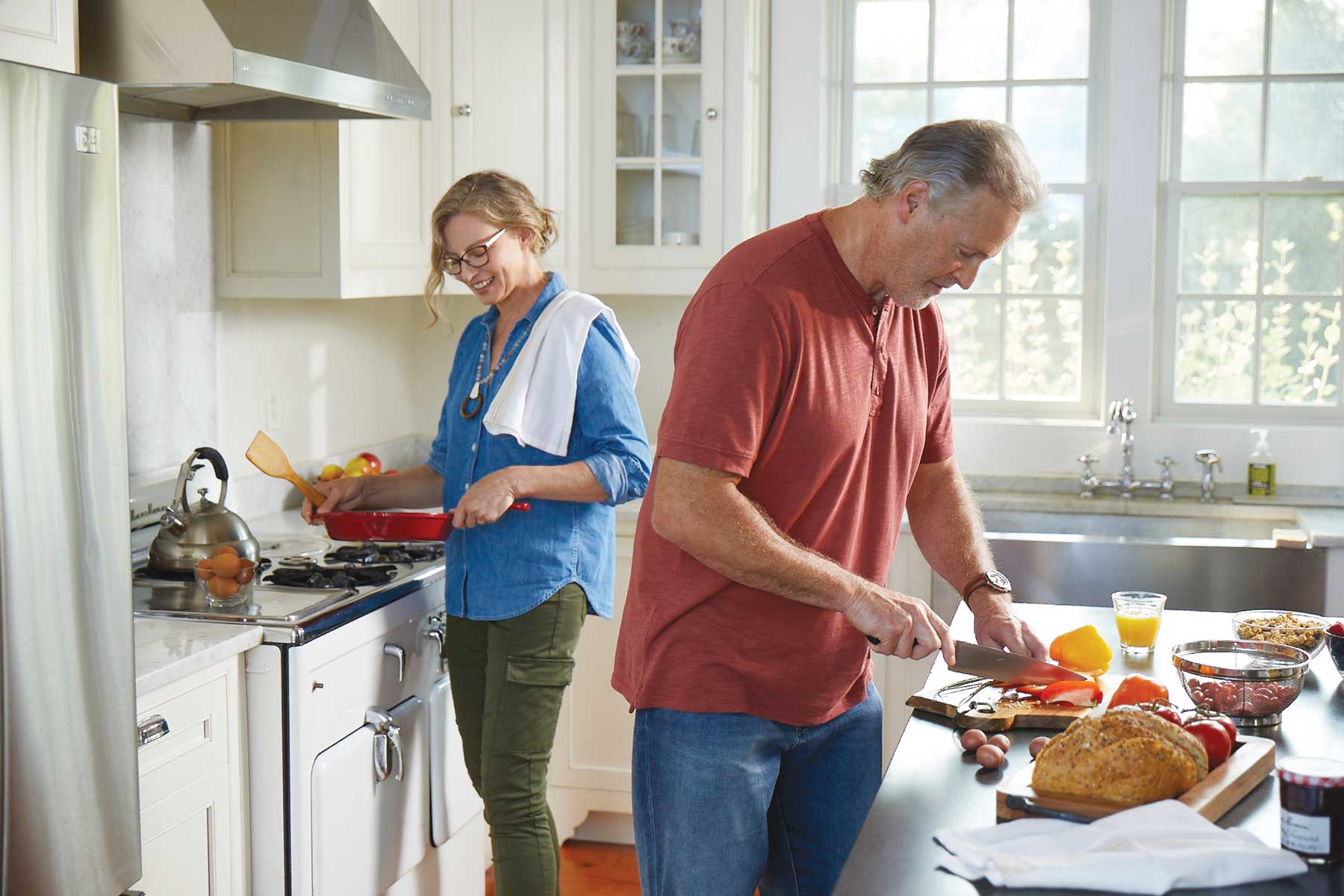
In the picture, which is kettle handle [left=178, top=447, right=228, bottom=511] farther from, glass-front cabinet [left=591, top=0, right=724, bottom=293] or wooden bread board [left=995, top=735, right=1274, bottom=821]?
wooden bread board [left=995, top=735, right=1274, bottom=821]

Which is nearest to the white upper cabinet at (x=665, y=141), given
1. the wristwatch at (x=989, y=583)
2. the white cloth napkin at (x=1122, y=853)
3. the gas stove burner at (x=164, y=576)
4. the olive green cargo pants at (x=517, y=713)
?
the olive green cargo pants at (x=517, y=713)

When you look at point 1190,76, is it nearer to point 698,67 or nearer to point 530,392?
point 698,67

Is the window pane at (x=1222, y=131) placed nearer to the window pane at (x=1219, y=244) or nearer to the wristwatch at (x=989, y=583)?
the window pane at (x=1219, y=244)

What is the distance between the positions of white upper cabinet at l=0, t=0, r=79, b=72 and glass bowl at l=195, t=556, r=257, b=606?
84cm

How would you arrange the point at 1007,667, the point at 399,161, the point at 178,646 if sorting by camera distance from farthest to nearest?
1. the point at 399,161
2. the point at 178,646
3. the point at 1007,667

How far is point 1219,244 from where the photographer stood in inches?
147

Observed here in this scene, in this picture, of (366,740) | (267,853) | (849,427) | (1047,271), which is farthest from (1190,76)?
(267,853)

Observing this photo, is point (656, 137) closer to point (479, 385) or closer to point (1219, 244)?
point (479, 385)

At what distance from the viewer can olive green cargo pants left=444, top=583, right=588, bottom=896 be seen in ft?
7.94

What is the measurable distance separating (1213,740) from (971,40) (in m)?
2.86

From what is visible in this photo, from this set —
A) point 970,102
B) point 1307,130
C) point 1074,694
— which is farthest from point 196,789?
point 1307,130

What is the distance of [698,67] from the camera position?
138 inches

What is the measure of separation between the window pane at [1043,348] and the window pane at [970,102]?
1.73 feet

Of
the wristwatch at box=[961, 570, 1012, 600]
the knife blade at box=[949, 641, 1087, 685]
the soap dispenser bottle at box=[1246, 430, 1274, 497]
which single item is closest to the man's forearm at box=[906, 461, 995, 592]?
the wristwatch at box=[961, 570, 1012, 600]
